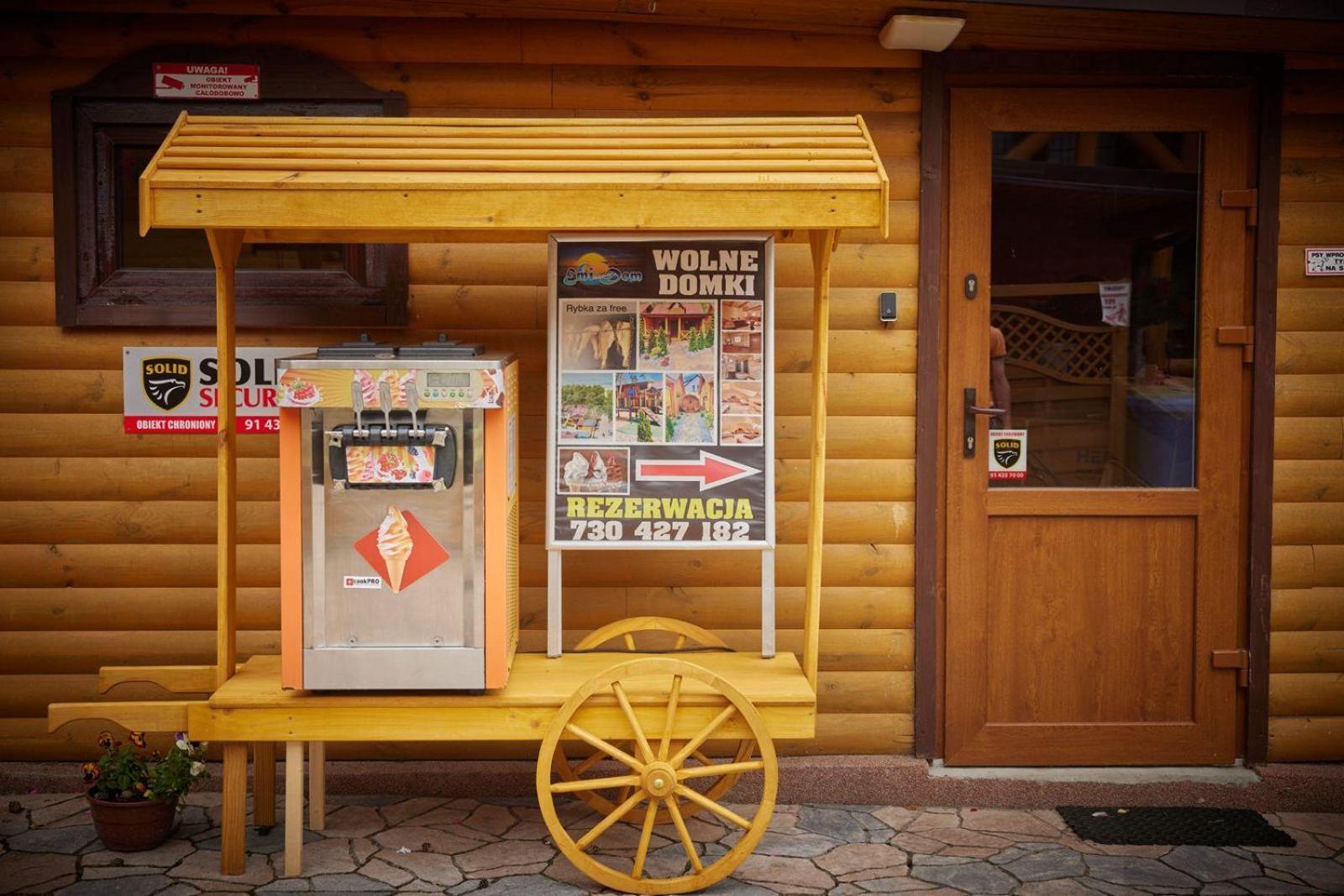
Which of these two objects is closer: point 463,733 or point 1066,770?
point 463,733

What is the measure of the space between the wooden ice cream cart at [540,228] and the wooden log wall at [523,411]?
0.58 metres

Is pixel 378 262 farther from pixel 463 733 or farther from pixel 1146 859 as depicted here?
pixel 1146 859

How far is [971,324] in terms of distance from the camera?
5273 millimetres

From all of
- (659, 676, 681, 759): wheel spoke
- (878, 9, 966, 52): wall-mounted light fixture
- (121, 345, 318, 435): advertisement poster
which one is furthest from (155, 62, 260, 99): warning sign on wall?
(659, 676, 681, 759): wheel spoke

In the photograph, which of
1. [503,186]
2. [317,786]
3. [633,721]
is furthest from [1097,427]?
[317,786]

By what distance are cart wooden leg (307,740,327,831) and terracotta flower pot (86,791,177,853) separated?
1.69 ft

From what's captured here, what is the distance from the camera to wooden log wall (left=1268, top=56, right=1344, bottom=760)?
5.30m

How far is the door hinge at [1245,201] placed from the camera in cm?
526

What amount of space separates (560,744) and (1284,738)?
3.21m

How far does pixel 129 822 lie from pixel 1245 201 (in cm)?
523

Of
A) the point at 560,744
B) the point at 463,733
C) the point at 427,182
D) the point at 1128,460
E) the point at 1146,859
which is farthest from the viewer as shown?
the point at 1128,460

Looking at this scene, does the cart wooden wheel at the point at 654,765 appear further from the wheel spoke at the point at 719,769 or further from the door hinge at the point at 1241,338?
the door hinge at the point at 1241,338

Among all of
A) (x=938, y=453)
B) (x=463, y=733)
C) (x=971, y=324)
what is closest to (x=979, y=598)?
(x=938, y=453)

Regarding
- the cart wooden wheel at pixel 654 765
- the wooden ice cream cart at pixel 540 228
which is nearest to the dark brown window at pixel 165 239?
the wooden ice cream cart at pixel 540 228
